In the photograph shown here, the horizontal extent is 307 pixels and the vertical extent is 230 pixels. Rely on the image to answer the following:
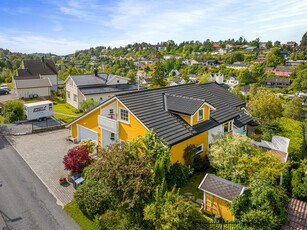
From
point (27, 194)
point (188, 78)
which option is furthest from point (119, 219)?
point (188, 78)

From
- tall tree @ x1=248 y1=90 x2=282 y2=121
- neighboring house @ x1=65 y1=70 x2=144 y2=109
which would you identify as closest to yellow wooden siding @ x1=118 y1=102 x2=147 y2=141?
tall tree @ x1=248 y1=90 x2=282 y2=121

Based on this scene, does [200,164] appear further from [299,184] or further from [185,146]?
[299,184]

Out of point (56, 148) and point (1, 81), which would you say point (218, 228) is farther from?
point (1, 81)

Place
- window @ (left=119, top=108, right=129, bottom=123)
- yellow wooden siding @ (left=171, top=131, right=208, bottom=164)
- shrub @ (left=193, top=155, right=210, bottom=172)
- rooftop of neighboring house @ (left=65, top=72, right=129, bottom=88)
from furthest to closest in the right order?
rooftop of neighboring house @ (left=65, top=72, right=129, bottom=88) → window @ (left=119, top=108, right=129, bottom=123) → shrub @ (left=193, top=155, right=210, bottom=172) → yellow wooden siding @ (left=171, top=131, right=208, bottom=164)

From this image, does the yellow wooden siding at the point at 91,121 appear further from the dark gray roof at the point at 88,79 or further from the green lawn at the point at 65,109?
the dark gray roof at the point at 88,79

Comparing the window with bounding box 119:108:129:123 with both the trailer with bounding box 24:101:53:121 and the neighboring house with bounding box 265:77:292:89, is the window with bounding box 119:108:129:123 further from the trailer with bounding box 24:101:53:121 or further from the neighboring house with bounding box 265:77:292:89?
the neighboring house with bounding box 265:77:292:89

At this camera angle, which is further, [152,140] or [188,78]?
[188,78]

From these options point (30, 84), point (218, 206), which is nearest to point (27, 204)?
point (218, 206)
